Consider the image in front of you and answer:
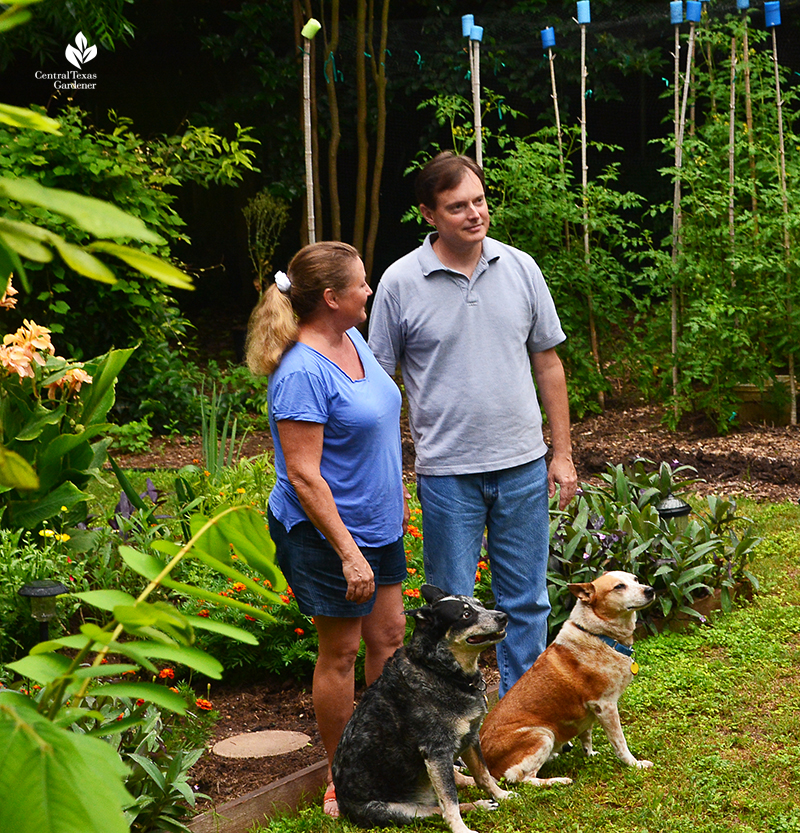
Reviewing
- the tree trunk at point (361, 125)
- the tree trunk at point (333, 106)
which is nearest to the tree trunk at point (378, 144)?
the tree trunk at point (361, 125)

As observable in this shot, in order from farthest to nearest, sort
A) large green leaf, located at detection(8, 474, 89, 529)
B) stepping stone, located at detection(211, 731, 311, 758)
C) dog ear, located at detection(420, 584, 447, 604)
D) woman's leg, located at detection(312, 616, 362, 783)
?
1. large green leaf, located at detection(8, 474, 89, 529)
2. stepping stone, located at detection(211, 731, 311, 758)
3. woman's leg, located at detection(312, 616, 362, 783)
4. dog ear, located at detection(420, 584, 447, 604)

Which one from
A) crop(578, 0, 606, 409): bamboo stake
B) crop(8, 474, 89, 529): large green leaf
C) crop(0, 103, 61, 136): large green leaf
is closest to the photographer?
crop(0, 103, 61, 136): large green leaf

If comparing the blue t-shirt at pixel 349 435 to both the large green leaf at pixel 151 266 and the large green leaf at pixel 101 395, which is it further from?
the large green leaf at pixel 151 266

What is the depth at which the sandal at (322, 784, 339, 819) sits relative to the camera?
3.16 meters

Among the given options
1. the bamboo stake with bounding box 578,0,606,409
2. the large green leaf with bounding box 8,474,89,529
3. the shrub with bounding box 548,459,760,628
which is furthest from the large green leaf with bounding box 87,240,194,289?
the bamboo stake with bounding box 578,0,606,409

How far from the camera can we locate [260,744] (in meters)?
3.73

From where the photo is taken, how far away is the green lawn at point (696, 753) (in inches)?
121

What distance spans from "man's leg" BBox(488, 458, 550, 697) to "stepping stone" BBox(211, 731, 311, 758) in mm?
821

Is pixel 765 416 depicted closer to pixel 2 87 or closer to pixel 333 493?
pixel 333 493

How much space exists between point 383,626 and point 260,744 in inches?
31.8

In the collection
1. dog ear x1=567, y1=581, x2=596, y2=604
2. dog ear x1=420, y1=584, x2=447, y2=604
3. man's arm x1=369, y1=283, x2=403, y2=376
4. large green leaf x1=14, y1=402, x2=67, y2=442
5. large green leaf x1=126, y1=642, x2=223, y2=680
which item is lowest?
dog ear x1=567, y1=581, x2=596, y2=604

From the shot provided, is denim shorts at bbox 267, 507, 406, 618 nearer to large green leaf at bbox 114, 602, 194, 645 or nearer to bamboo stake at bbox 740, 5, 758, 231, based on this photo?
large green leaf at bbox 114, 602, 194, 645

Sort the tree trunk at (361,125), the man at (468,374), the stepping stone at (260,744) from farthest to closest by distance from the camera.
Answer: the tree trunk at (361,125), the stepping stone at (260,744), the man at (468,374)

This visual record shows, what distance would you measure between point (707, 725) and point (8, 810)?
11.5 feet
